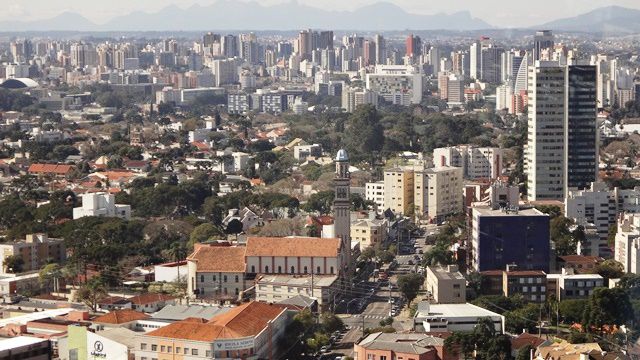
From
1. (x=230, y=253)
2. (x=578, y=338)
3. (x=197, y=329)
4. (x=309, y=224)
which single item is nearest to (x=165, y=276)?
(x=230, y=253)

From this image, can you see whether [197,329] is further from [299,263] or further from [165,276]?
[165,276]

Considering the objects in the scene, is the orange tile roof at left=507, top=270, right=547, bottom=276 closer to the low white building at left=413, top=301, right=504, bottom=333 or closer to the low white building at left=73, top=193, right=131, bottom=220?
the low white building at left=413, top=301, right=504, bottom=333

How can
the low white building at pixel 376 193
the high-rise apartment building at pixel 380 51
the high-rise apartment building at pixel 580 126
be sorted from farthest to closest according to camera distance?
the high-rise apartment building at pixel 380 51
the low white building at pixel 376 193
the high-rise apartment building at pixel 580 126

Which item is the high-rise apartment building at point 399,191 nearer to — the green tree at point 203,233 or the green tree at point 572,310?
the green tree at point 203,233

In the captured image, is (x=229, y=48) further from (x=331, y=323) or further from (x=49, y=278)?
(x=331, y=323)

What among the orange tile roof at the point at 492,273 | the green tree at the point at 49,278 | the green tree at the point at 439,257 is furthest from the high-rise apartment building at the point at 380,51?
the orange tile roof at the point at 492,273

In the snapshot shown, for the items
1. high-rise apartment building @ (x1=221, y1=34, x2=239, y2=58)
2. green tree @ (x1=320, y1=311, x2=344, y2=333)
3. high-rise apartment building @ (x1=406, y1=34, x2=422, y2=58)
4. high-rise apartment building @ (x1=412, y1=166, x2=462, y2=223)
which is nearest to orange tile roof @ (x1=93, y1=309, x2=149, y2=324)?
green tree @ (x1=320, y1=311, x2=344, y2=333)
